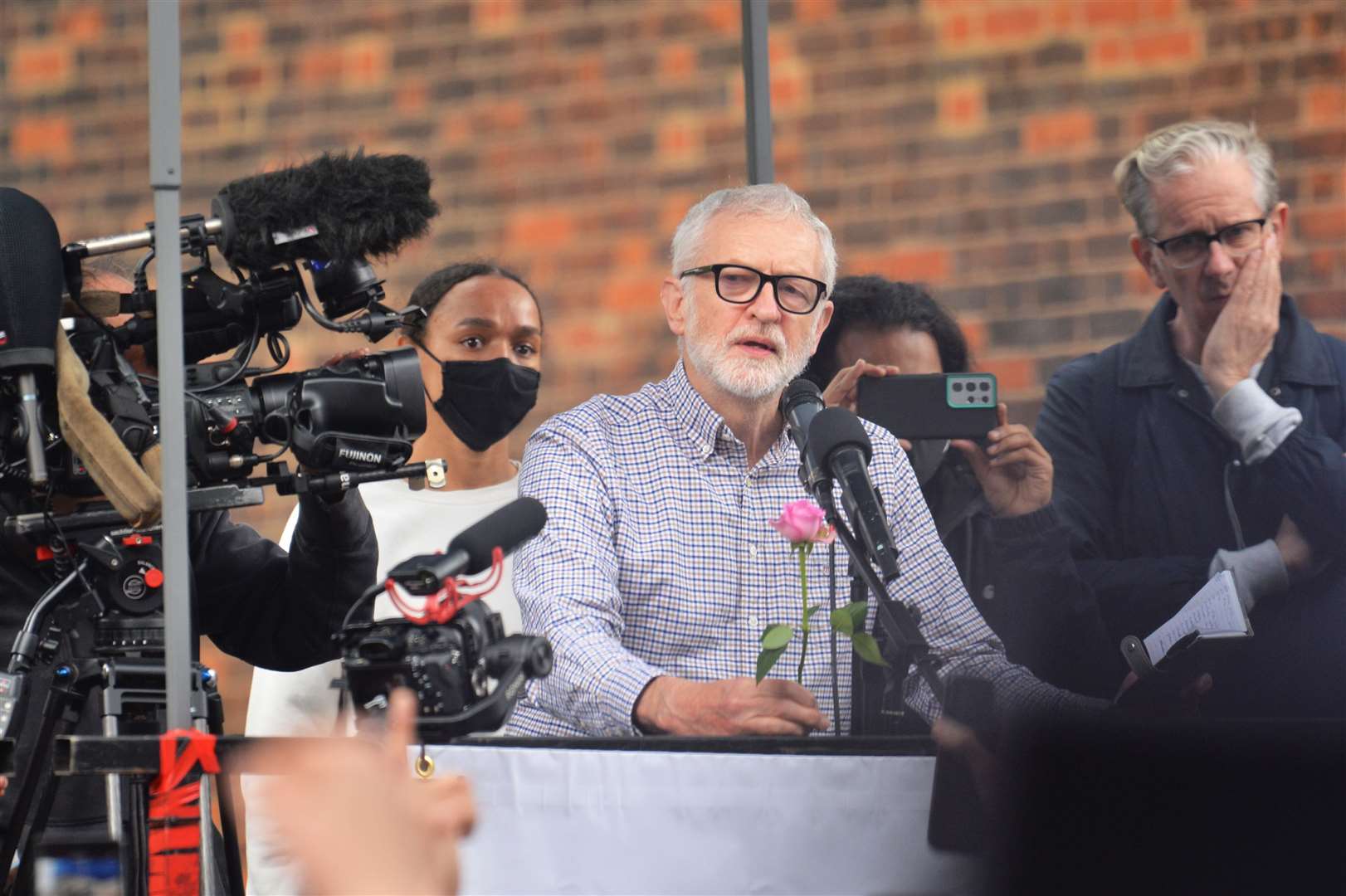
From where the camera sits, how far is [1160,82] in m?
3.53

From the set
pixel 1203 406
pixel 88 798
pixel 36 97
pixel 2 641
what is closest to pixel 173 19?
pixel 2 641

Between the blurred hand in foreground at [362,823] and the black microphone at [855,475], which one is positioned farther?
the black microphone at [855,475]

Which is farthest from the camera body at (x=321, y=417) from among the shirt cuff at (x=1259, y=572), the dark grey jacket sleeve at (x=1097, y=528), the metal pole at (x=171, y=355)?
the shirt cuff at (x=1259, y=572)

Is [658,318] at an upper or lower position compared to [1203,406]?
upper

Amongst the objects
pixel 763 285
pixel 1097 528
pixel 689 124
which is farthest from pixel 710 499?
pixel 689 124

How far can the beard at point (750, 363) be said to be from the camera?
7.86ft

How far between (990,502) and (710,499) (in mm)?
503

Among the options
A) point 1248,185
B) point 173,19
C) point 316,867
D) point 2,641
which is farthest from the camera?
point 1248,185

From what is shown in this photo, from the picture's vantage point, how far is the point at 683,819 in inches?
61.7

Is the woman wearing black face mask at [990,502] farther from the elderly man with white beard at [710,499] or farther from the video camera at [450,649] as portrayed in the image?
the video camera at [450,649]

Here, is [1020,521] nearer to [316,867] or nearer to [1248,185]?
[1248,185]

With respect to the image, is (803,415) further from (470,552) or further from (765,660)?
(470,552)

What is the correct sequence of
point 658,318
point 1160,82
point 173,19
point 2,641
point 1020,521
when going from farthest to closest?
point 658,318 → point 1160,82 → point 1020,521 → point 2,641 → point 173,19

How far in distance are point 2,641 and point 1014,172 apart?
2386mm
